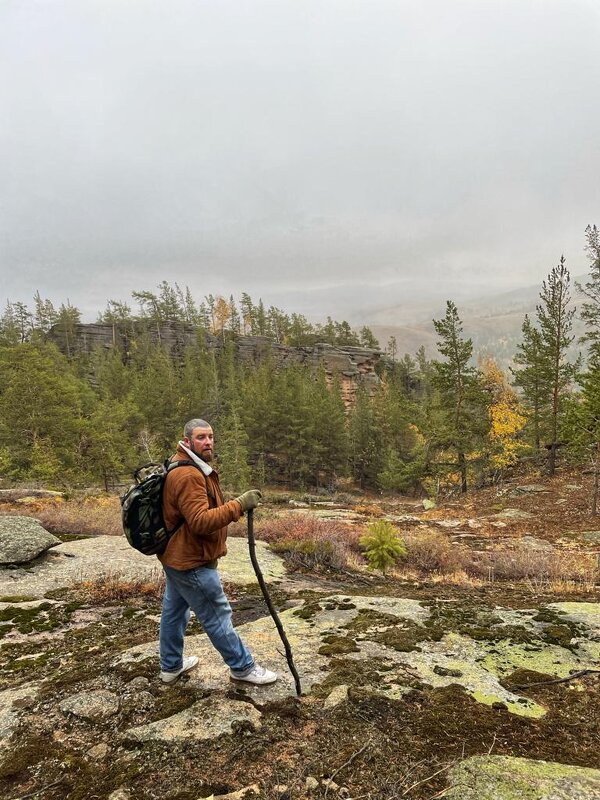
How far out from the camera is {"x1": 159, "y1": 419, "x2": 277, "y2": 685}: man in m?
3.58

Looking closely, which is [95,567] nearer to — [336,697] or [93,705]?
[93,705]

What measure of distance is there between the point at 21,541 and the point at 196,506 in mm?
7082

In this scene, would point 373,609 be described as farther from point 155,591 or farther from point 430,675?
point 155,591

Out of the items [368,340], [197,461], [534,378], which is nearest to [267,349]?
[368,340]

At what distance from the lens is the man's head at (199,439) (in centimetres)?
380

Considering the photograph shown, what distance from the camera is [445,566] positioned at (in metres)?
10.2

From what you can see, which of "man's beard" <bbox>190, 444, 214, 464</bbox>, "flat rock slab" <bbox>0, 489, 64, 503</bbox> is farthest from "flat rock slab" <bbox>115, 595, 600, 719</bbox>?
"flat rock slab" <bbox>0, 489, 64, 503</bbox>

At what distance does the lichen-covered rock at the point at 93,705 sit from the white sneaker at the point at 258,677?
1.02m

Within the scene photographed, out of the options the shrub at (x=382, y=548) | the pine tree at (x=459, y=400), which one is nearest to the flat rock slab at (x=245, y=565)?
Answer: the shrub at (x=382, y=548)

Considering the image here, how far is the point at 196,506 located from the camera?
3.57 m

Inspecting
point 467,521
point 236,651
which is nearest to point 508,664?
point 236,651

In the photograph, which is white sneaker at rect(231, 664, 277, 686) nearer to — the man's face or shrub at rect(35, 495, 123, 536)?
the man's face

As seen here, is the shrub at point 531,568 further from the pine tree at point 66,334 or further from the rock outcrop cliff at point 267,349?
the pine tree at point 66,334

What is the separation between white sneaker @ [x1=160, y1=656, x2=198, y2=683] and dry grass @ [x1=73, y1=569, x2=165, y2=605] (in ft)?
9.95
